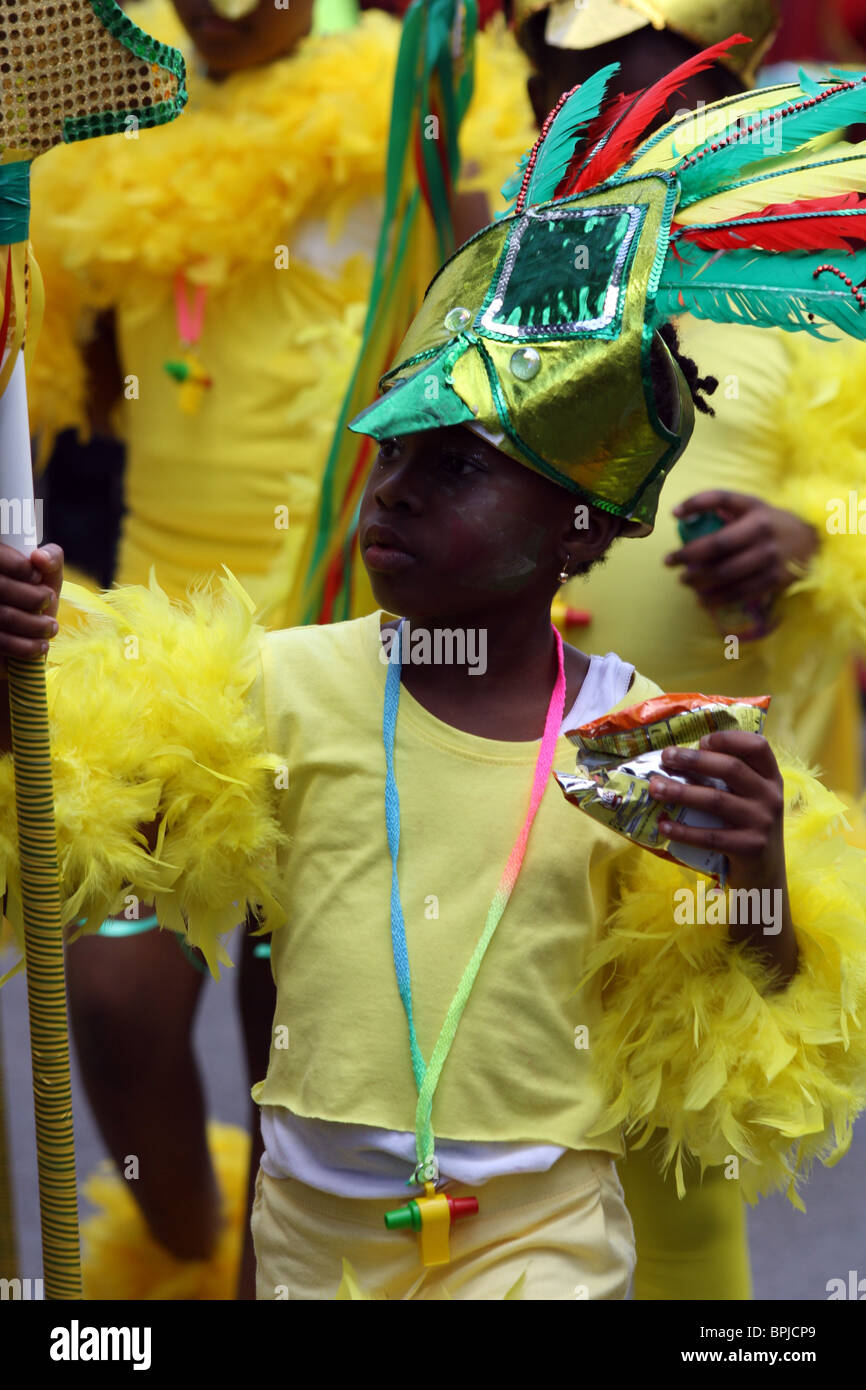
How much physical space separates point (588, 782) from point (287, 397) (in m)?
1.72

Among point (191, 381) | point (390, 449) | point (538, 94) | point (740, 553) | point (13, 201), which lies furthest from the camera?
point (191, 381)

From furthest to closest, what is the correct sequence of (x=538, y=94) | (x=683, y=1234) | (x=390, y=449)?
(x=538, y=94) < (x=683, y=1234) < (x=390, y=449)

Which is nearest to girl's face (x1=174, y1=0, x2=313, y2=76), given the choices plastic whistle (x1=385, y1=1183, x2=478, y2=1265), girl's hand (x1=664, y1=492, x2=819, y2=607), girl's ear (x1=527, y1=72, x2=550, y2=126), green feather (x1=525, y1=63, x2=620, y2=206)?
girl's ear (x1=527, y1=72, x2=550, y2=126)

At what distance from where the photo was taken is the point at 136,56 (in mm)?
1782

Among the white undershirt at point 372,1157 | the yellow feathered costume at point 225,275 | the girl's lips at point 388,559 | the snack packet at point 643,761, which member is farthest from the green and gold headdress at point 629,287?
the yellow feathered costume at point 225,275

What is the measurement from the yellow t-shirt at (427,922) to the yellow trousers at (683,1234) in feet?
1.47

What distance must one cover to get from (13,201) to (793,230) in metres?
0.78

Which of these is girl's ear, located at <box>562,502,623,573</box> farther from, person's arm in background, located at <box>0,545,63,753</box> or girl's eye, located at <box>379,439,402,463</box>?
person's arm in background, located at <box>0,545,63,753</box>

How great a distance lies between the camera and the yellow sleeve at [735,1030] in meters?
2.00

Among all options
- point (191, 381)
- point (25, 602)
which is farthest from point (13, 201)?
point (191, 381)

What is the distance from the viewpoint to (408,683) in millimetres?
2092

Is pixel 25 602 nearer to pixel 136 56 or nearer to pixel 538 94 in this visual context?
pixel 136 56
